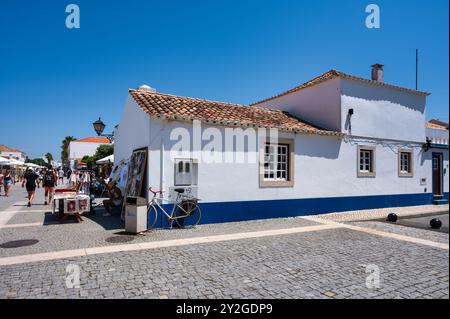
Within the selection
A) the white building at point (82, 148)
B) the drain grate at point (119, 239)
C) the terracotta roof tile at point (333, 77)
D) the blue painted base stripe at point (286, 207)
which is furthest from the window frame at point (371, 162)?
the white building at point (82, 148)

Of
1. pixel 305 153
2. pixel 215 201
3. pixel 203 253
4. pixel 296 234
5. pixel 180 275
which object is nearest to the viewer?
pixel 180 275

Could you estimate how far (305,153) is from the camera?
11211 mm

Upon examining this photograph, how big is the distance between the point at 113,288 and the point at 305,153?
28.8 ft

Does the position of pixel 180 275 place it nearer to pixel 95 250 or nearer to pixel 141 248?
pixel 141 248

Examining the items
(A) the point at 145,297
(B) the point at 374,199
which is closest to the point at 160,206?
(A) the point at 145,297

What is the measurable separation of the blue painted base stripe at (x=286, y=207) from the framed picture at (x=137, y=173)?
3.77ft

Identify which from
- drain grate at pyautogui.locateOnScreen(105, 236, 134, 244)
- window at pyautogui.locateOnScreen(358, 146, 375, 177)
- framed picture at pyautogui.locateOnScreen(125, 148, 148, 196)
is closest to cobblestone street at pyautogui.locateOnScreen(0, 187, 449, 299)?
drain grate at pyautogui.locateOnScreen(105, 236, 134, 244)

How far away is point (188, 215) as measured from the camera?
8.74 m

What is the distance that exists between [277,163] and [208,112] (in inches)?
128

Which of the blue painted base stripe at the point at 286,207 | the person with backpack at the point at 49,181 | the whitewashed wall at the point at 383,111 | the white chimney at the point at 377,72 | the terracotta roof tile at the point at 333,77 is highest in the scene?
the white chimney at the point at 377,72

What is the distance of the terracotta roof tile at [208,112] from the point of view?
29.7 ft

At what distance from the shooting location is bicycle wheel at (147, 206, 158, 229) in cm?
830

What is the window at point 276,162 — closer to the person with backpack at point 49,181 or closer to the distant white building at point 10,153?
the person with backpack at point 49,181

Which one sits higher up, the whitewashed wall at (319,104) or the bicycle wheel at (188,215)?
the whitewashed wall at (319,104)
